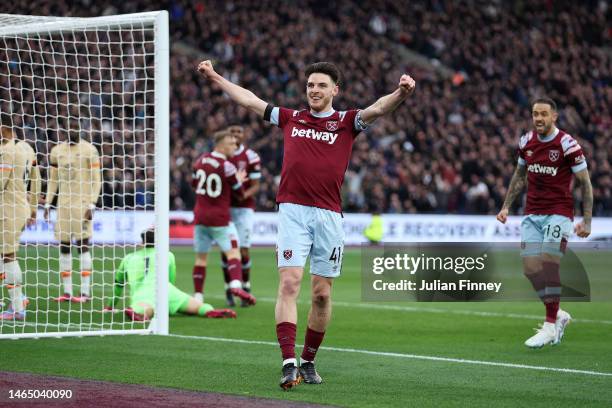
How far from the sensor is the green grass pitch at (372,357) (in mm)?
6715

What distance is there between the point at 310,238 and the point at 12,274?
16.9 feet

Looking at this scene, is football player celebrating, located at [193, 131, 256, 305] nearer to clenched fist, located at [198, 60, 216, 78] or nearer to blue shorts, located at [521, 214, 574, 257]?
blue shorts, located at [521, 214, 574, 257]

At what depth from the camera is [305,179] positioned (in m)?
7.00

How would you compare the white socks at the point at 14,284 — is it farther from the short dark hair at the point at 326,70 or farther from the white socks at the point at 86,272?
the short dark hair at the point at 326,70

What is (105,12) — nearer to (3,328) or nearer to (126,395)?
(3,328)

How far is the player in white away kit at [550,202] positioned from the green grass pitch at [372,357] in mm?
567

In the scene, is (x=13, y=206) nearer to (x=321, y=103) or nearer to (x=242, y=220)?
(x=242, y=220)

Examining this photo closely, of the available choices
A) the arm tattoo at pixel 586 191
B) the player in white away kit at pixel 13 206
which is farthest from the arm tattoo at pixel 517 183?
the player in white away kit at pixel 13 206

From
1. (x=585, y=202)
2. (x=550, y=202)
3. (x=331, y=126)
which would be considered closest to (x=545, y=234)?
(x=550, y=202)

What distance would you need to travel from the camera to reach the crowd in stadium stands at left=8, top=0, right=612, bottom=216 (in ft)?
94.1

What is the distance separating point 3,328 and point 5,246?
47.3 inches

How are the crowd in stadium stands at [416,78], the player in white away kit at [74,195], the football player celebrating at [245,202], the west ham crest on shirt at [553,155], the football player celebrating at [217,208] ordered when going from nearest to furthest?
the west ham crest on shirt at [553,155] → the player in white away kit at [74,195] → the football player celebrating at [217,208] → the football player celebrating at [245,202] → the crowd in stadium stands at [416,78]

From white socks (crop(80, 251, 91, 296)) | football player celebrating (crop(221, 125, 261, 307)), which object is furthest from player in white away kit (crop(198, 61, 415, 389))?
football player celebrating (crop(221, 125, 261, 307))

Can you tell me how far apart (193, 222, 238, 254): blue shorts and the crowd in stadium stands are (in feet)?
40.9
